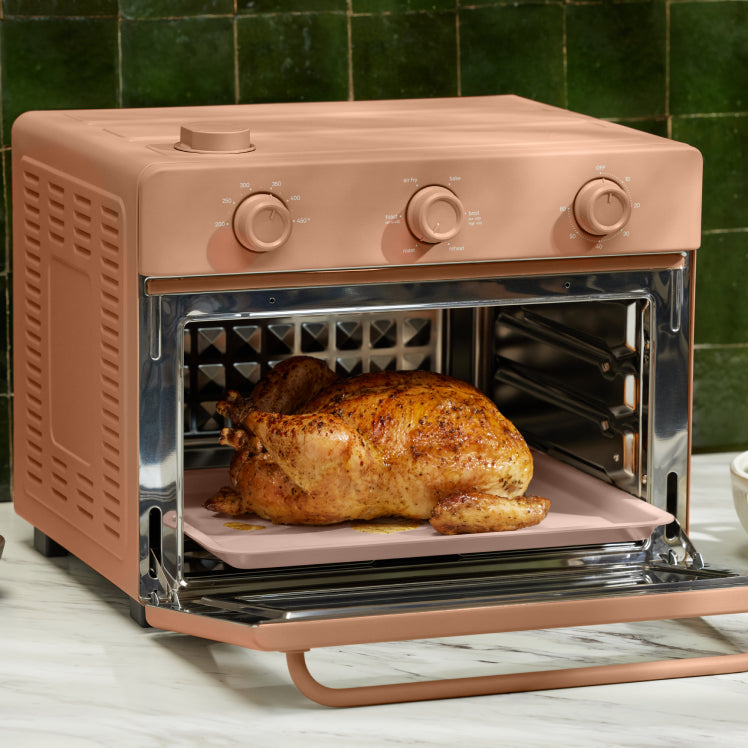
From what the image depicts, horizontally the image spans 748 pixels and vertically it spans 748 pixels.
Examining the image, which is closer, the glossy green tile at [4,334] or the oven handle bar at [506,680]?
the oven handle bar at [506,680]

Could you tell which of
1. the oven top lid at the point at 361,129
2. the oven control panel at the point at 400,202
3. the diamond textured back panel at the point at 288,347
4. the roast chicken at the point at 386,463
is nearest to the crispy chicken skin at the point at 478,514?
the roast chicken at the point at 386,463

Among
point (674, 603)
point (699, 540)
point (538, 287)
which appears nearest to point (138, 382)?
point (538, 287)

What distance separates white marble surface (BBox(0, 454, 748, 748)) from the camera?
1.60m

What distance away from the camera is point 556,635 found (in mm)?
1878

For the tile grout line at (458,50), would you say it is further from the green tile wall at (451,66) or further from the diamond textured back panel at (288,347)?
the diamond textured back panel at (288,347)

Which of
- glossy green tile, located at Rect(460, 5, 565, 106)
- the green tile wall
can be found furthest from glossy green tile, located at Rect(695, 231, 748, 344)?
glossy green tile, located at Rect(460, 5, 565, 106)

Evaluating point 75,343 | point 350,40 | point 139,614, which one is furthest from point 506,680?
point 350,40

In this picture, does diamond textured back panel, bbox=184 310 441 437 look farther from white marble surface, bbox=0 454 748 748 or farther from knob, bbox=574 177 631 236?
knob, bbox=574 177 631 236

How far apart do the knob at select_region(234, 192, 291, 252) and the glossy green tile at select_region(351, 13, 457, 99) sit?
76cm

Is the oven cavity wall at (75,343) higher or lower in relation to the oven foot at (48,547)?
higher

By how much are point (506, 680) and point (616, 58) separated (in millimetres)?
1172

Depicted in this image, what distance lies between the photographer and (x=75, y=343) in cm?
191

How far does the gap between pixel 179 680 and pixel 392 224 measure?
535 mm

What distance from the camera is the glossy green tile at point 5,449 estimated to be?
2375mm
